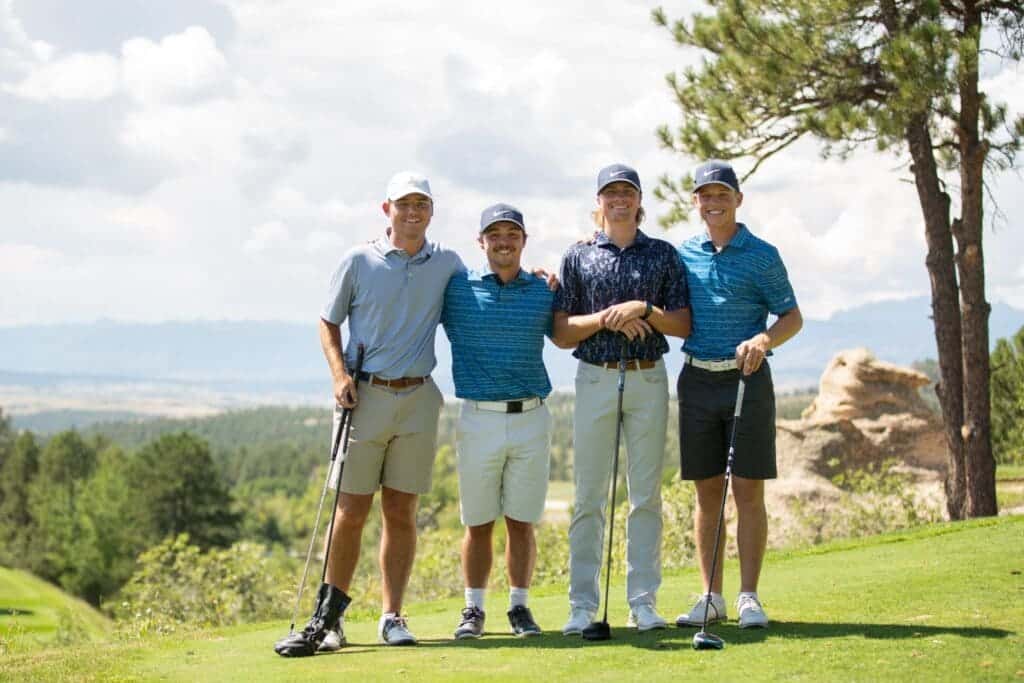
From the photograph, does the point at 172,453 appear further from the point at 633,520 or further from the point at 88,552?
the point at 633,520

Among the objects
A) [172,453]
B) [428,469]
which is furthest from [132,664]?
[172,453]

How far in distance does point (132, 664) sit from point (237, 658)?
0.61 metres

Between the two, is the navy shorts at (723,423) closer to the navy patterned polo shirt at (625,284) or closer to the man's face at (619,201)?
the navy patterned polo shirt at (625,284)

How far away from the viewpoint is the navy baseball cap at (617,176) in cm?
688

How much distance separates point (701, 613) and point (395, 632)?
174 centimetres

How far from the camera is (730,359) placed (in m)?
6.85

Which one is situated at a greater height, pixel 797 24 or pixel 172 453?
pixel 797 24

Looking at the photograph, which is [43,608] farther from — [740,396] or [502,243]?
[740,396]

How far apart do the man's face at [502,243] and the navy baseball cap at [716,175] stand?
1038mm

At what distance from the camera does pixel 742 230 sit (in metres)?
6.99

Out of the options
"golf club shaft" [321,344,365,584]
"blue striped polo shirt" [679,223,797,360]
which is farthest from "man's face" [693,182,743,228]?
"golf club shaft" [321,344,365,584]

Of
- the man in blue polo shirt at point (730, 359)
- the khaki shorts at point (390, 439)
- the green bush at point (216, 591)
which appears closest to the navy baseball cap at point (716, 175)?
the man in blue polo shirt at point (730, 359)

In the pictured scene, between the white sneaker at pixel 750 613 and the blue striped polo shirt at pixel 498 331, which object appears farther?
Answer: the blue striped polo shirt at pixel 498 331

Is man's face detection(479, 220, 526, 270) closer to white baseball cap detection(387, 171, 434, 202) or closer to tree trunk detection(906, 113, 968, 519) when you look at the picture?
white baseball cap detection(387, 171, 434, 202)
